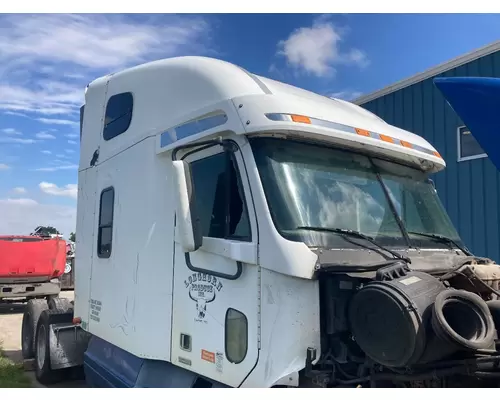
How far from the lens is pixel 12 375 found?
6.37m

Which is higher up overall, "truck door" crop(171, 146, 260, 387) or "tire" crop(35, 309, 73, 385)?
"truck door" crop(171, 146, 260, 387)

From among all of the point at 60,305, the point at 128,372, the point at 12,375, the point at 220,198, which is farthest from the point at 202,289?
the point at 12,375

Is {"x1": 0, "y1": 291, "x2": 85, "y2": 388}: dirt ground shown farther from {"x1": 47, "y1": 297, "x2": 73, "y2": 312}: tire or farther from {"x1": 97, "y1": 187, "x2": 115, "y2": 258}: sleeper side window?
{"x1": 97, "y1": 187, "x2": 115, "y2": 258}: sleeper side window

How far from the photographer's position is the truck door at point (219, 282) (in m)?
3.25

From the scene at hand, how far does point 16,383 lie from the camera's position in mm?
5922

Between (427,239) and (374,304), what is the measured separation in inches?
51.5

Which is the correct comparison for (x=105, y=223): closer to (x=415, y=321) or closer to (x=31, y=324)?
(x=31, y=324)

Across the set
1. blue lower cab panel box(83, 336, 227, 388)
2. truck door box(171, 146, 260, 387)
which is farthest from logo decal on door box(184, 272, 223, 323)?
blue lower cab panel box(83, 336, 227, 388)

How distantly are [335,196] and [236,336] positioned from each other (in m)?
1.13

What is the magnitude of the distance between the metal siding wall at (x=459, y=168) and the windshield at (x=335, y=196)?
5.10m

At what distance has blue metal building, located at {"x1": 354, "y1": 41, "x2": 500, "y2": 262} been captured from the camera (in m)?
8.56

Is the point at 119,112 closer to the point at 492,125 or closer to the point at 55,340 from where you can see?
the point at 55,340

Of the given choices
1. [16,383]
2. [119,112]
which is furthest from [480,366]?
[16,383]

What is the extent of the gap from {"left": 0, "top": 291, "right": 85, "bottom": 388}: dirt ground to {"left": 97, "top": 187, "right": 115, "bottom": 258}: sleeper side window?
2.04m
